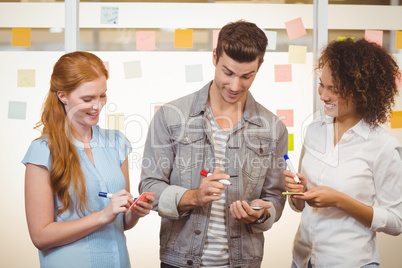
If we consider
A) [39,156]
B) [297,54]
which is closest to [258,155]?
[39,156]

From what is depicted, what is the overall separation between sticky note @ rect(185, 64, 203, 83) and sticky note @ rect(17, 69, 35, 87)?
0.94 meters

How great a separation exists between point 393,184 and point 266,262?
139 centimetres

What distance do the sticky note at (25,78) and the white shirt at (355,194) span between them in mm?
1820

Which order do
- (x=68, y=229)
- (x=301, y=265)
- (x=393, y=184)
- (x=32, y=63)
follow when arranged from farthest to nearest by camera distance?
(x=32, y=63) → (x=301, y=265) → (x=393, y=184) → (x=68, y=229)

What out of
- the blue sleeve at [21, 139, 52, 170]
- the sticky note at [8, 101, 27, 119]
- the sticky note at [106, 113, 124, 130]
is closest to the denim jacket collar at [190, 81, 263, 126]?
the blue sleeve at [21, 139, 52, 170]

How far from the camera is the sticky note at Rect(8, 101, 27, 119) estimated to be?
2660 millimetres

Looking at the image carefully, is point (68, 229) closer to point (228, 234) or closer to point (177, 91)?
point (228, 234)

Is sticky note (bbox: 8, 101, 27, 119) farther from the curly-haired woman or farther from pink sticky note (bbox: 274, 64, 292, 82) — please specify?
the curly-haired woman

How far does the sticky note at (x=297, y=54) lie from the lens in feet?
8.80

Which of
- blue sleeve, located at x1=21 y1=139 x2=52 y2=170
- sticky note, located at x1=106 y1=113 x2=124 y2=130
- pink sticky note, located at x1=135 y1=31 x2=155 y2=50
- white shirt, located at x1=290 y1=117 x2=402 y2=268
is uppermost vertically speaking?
pink sticky note, located at x1=135 y1=31 x2=155 y2=50

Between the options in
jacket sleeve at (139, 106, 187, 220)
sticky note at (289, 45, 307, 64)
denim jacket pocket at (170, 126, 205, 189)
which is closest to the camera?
jacket sleeve at (139, 106, 187, 220)

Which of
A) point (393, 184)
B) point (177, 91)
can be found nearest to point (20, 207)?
point (177, 91)

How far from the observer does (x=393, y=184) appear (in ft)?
5.00

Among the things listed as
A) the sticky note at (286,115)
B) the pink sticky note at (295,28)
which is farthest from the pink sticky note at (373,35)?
the sticky note at (286,115)
